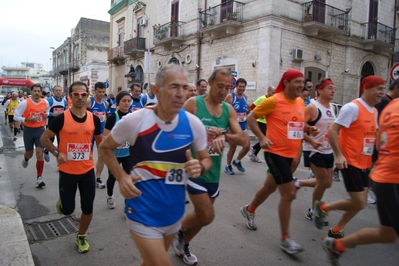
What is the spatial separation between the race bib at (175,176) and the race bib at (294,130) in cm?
188

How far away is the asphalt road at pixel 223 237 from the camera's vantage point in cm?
350

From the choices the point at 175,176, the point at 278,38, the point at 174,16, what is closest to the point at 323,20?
the point at 278,38

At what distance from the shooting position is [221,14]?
1877cm

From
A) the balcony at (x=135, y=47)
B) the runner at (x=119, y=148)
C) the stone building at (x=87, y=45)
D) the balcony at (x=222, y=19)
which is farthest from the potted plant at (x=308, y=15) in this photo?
the stone building at (x=87, y=45)

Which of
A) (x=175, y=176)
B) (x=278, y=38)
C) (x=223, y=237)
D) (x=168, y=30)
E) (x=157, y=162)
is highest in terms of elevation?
(x=168, y=30)

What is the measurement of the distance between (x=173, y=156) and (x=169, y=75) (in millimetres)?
540

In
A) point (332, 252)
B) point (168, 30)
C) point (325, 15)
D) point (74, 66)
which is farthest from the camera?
point (74, 66)

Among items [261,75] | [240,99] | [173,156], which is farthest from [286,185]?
[261,75]

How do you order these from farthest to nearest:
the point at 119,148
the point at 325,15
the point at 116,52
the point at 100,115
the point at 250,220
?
the point at 116,52
the point at 325,15
the point at 100,115
the point at 119,148
the point at 250,220

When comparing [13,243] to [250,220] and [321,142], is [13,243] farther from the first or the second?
[321,142]

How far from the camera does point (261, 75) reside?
54.0ft

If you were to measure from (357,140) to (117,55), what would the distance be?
30.3 m

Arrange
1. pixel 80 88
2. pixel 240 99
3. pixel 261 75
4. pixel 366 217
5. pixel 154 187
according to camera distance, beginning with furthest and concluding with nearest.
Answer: pixel 261 75, pixel 240 99, pixel 366 217, pixel 80 88, pixel 154 187

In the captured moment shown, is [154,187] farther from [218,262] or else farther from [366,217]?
[366,217]
